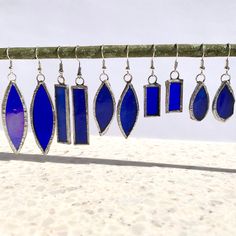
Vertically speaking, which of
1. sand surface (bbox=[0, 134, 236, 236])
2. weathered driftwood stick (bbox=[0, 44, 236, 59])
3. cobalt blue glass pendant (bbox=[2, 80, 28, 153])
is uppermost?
weathered driftwood stick (bbox=[0, 44, 236, 59])

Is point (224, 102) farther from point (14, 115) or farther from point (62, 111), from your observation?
point (14, 115)

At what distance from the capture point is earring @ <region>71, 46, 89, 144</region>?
4094 mm

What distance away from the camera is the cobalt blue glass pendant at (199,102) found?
402 centimetres

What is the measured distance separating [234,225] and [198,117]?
122 centimetres

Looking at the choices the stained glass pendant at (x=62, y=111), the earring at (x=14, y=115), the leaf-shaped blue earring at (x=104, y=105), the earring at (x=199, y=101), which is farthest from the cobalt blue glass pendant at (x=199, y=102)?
the earring at (x=14, y=115)

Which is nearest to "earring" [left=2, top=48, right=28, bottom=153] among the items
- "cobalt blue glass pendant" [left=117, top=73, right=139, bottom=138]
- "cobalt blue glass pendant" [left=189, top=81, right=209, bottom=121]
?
"cobalt blue glass pendant" [left=117, top=73, right=139, bottom=138]

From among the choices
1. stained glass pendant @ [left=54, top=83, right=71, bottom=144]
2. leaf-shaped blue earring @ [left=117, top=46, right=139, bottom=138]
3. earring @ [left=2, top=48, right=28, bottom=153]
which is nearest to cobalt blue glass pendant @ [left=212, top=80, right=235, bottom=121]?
leaf-shaped blue earring @ [left=117, top=46, right=139, bottom=138]

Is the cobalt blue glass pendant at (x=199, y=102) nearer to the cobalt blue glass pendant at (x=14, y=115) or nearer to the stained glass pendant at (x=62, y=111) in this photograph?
the stained glass pendant at (x=62, y=111)

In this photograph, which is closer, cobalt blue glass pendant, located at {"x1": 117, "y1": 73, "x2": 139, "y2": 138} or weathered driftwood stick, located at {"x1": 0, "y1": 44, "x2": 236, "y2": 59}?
cobalt blue glass pendant, located at {"x1": 117, "y1": 73, "x2": 139, "y2": 138}

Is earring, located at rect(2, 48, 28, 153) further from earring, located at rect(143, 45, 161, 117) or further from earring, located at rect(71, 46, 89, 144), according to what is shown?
earring, located at rect(143, 45, 161, 117)

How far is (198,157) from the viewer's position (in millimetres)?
5863

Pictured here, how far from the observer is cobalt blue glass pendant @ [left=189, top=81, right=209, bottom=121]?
4016 millimetres

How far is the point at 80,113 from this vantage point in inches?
165

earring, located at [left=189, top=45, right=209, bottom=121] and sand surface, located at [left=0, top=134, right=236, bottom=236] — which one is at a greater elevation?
earring, located at [left=189, top=45, right=209, bottom=121]
